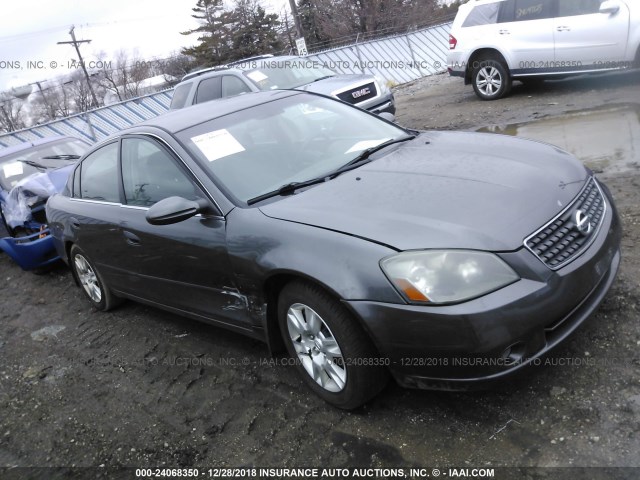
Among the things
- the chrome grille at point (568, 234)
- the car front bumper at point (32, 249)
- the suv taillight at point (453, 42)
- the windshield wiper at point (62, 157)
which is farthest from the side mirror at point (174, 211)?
the suv taillight at point (453, 42)

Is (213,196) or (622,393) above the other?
(213,196)

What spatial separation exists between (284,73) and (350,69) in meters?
8.42

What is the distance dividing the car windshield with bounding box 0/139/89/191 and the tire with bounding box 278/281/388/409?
5892 millimetres

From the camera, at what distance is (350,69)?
713 inches

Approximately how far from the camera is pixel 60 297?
19.8ft

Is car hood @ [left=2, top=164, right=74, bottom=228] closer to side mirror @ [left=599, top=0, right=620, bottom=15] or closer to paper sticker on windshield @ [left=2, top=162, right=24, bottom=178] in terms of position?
paper sticker on windshield @ [left=2, top=162, right=24, bottom=178]

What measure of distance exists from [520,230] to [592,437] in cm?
95

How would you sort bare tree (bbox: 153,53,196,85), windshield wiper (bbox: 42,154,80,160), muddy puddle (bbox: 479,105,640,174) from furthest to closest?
bare tree (bbox: 153,53,196,85) < windshield wiper (bbox: 42,154,80,160) < muddy puddle (bbox: 479,105,640,174)

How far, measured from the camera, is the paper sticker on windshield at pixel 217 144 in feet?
11.3

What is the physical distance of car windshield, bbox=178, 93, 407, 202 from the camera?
332cm

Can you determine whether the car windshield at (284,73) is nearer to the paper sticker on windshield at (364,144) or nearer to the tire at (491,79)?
the tire at (491,79)

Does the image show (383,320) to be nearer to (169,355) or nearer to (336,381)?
(336,381)

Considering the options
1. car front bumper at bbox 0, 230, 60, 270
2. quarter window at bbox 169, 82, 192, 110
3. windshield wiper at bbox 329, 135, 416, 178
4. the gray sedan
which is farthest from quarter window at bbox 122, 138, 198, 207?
quarter window at bbox 169, 82, 192, 110

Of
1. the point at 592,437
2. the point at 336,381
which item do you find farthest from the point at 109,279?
the point at 592,437
